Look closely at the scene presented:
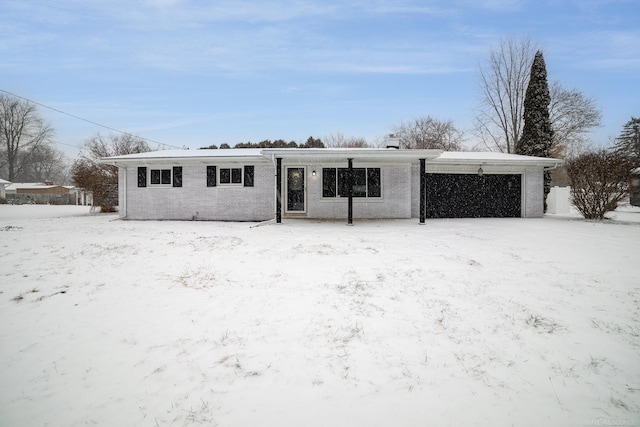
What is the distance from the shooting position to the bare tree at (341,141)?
130ft

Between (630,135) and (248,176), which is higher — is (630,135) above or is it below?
above

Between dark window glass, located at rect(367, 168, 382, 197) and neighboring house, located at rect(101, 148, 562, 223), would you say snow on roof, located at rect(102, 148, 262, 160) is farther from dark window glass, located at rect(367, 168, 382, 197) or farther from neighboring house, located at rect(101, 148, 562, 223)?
dark window glass, located at rect(367, 168, 382, 197)

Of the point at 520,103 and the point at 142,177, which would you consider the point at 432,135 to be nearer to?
the point at 520,103

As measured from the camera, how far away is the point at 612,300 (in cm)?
431

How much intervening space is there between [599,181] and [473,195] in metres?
4.46

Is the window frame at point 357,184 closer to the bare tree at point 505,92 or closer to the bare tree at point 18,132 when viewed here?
the bare tree at point 505,92

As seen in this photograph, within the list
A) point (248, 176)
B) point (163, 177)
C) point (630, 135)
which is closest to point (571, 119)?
point (630, 135)

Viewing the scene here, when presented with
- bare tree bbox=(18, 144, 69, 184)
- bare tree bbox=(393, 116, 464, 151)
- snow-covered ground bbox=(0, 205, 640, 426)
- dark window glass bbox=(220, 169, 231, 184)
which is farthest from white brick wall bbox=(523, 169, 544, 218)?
bare tree bbox=(18, 144, 69, 184)

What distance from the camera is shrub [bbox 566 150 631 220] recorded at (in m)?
11.8

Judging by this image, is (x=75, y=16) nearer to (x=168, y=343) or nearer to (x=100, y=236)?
(x=100, y=236)

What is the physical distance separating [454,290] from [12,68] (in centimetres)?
2356

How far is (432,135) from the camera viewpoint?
33656 mm

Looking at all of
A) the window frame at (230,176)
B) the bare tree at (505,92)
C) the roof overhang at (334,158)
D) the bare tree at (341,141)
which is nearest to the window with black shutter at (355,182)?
the roof overhang at (334,158)

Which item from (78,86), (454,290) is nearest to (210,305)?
(454,290)
